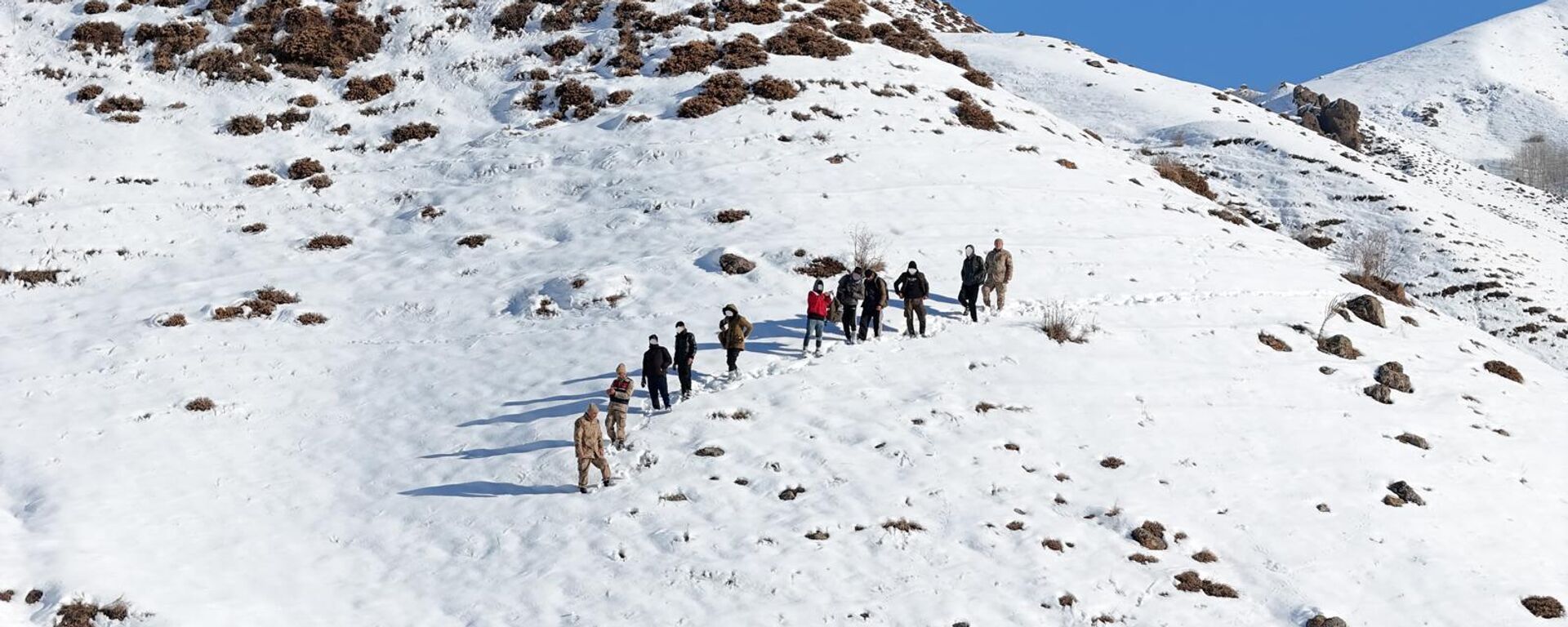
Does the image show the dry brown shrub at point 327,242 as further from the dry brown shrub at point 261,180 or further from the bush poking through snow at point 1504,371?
the bush poking through snow at point 1504,371

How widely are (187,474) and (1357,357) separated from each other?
22321 mm

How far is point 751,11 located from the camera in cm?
4322

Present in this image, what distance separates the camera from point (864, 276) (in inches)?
822

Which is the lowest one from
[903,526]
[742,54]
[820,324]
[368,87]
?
[903,526]

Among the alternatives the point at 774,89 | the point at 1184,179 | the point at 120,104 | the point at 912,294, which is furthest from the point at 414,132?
the point at 1184,179

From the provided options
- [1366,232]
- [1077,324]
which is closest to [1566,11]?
[1366,232]

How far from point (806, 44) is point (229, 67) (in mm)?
21519

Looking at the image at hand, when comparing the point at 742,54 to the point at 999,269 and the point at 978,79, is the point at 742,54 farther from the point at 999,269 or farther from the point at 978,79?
the point at 999,269

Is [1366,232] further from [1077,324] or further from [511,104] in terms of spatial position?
[511,104]

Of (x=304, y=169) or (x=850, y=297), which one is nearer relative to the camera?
(x=850, y=297)

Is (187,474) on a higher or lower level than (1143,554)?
lower

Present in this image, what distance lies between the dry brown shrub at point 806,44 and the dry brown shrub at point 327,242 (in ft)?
59.2

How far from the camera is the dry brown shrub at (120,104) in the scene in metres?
35.2

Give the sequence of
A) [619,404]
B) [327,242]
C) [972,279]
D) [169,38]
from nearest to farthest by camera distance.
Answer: [619,404]
[972,279]
[327,242]
[169,38]
